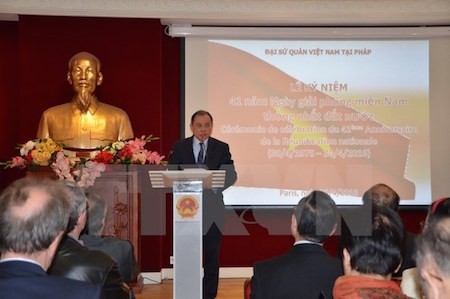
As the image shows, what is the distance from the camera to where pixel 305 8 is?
22.0 ft

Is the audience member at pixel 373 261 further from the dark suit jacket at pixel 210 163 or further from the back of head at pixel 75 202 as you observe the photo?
the dark suit jacket at pixel 210 163

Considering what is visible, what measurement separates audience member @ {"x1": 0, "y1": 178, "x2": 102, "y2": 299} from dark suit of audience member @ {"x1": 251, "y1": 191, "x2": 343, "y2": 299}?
96 centimetres

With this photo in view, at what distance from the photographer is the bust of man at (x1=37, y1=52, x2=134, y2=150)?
5.97 metres

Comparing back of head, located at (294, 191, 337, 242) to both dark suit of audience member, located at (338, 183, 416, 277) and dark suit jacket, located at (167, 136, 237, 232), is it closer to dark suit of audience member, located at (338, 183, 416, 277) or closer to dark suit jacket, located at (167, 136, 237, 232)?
dark suit of audience member, located at (338, 183, 416, 277)

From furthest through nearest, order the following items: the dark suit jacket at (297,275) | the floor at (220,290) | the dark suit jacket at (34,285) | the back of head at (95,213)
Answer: the floor at (220,290), the back of head at (95,213), the dark suit jacket at (297,275), the dark suit jacket at (34,285)

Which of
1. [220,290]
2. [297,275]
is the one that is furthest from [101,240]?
[220,290]

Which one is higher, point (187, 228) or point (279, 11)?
point (279, 11)

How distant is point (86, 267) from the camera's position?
2.22m

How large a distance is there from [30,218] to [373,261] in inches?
39.7

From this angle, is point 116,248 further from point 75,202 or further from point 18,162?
point 18,162

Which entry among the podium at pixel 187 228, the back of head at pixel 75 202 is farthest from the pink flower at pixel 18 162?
the back of head at pixel 75 202

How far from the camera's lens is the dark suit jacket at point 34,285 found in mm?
1516

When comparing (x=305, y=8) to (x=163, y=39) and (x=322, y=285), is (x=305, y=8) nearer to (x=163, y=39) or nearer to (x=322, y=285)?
(x=163, y=39)

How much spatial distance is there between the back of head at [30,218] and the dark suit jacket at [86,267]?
0.61 metres
